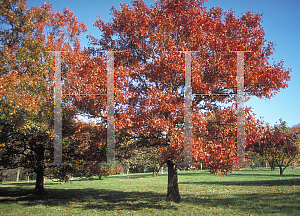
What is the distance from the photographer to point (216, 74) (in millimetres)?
11172

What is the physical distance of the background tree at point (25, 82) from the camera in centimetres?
1197

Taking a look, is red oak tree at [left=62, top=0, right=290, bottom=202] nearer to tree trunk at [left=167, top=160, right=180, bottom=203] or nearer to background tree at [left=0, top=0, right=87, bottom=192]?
tree trunk at [left=167, top=160, right=180, bottom=203]

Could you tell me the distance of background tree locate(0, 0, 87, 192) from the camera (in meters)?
12.0

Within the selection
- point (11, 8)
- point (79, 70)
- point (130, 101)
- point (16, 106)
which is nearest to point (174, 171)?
point (130, 101)

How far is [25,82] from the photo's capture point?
12.9 meters

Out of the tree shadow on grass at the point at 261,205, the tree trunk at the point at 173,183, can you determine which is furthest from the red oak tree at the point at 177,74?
the tree shadow on grass at the point at 261,205

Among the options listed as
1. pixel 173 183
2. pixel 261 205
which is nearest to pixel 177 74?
pixel 173 183

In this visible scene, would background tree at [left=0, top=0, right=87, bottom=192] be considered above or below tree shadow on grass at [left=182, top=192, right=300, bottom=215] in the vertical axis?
above

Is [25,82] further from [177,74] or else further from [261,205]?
[261,205]

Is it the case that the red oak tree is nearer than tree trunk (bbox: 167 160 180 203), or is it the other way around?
the red oak tree

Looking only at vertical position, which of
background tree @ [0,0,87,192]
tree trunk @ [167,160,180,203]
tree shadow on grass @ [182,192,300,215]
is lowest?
tree shadow on grass @ [182,192,300,215]

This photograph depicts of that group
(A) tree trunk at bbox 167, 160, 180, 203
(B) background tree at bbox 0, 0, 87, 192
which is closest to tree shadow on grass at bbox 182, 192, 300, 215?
(A) tree trunk at bbox 167, 160, 180, 203

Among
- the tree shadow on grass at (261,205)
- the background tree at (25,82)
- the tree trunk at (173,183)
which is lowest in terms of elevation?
the tree shadow on grass at (261,205)

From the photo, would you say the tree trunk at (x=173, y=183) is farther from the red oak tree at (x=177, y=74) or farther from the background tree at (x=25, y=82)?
the background tree at (x=25, y=82)
